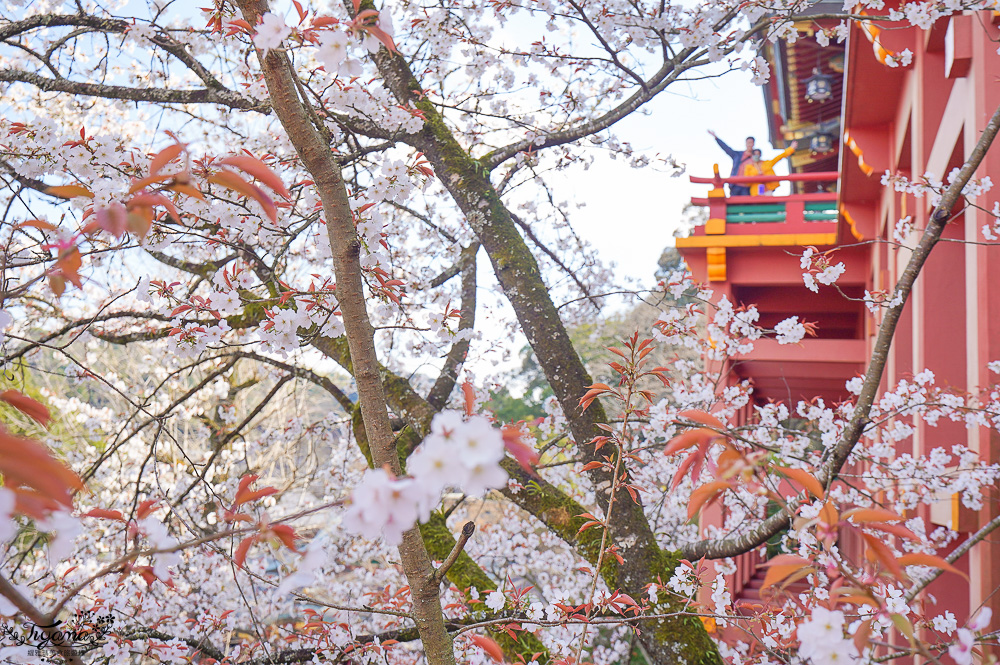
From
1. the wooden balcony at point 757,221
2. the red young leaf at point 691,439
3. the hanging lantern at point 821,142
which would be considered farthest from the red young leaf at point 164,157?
the hanging lantern at point 821,142

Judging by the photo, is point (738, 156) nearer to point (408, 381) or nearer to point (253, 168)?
point (408, 381)

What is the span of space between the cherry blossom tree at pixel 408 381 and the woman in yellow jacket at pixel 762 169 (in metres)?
2.45

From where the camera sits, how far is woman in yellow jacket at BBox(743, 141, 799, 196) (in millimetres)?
5562

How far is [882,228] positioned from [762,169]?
2041 mm

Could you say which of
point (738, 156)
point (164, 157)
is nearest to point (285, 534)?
point (164, 157)

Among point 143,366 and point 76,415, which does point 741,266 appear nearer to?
point 143,366

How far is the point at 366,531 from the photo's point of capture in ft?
1.71

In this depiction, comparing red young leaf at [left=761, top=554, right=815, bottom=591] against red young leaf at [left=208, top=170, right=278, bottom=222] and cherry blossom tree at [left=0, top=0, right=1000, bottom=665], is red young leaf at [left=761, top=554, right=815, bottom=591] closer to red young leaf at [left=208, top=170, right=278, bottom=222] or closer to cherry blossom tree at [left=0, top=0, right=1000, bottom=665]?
cherry blossom tree at [left=0, top=0, right=1000, bottom=665]

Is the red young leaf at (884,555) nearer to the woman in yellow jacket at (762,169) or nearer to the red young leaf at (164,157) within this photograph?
the red young leaf at (164,157)

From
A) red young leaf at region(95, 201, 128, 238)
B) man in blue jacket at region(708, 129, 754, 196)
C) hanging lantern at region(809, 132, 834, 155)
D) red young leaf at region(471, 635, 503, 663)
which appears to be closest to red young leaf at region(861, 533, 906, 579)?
red young leaf at region(471, 635, 503, 663)

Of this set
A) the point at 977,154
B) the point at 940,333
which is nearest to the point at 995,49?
the point at 977,154

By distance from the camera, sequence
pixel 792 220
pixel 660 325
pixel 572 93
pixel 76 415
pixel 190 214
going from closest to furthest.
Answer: pixel 190 214
pixel 660 325
pixel 572 93
pixel 792 220
pixel 76 415

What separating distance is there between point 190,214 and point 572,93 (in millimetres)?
1843

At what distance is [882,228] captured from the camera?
4148 mm
